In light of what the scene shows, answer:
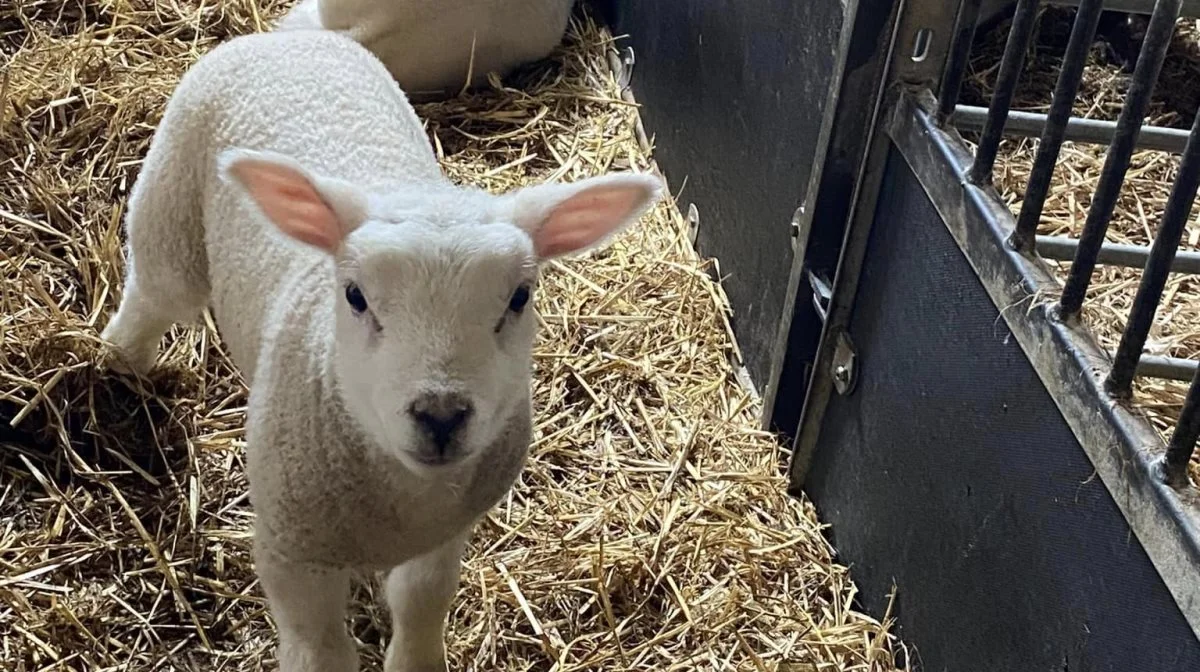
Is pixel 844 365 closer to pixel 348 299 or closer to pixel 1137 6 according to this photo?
pixel 1137 6

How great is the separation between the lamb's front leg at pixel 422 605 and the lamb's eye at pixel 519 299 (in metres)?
0.55

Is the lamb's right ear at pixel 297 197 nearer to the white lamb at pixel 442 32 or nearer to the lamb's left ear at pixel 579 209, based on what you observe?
the lamb's left ear at pixel 579 209

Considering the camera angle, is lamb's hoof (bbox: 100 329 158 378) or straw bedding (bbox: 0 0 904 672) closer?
straw bedding (bbox: 0 0 904 672)

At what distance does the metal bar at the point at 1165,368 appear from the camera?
6.40 feet

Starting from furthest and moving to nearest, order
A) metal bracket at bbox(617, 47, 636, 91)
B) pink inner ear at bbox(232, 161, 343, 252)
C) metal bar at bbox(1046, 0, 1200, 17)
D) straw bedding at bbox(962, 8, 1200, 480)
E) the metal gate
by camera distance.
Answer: metal bracket at bbox(617, 47, 636, 91) → straw bedding at bbox(962, 8, 1200, 480) → metal bar at bbox(1046, 0, 1200, 17) → pink inner ear at bbox(232, 161, 343, 252) → the metal gate

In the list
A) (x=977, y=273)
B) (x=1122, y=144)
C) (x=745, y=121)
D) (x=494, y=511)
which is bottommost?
(x=494, y=511)

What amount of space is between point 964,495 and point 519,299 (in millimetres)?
929

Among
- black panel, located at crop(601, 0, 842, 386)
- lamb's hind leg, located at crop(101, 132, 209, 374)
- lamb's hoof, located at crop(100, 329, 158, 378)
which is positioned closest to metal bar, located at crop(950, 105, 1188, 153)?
black panel, located at crop(601, 0, 842, 386)

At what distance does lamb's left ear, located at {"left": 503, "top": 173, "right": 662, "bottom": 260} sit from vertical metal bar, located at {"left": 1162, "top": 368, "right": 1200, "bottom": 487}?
77 centimetres

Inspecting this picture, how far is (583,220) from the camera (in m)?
1.78

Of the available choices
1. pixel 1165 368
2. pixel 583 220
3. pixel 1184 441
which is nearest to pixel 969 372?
pixel 1165 368

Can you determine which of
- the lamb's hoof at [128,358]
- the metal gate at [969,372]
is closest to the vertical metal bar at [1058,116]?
the metal gate at [969,372]

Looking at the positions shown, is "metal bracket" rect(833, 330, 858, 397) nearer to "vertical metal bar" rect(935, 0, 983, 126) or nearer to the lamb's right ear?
"vertical metal bar" rect(935, 0, 983, 126)

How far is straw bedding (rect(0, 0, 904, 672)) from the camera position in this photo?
2336 millimetres
